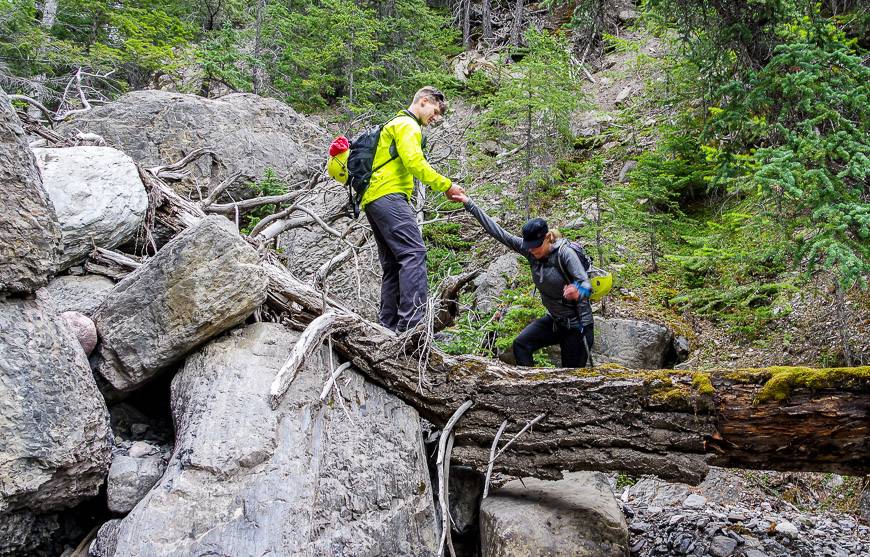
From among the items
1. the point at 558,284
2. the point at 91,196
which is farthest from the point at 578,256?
the point at 91,196

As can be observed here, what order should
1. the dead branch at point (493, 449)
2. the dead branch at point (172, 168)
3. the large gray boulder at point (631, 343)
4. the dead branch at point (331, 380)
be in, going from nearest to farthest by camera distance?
the dead branch at point (493, 449), the dead branch at point (331, 380), the large gray boulder at point (631, 343), the dead branch at point (172, 168)

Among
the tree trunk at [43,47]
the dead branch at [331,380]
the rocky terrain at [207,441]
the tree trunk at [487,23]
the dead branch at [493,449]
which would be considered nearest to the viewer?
the rocky terrain at [207,441]

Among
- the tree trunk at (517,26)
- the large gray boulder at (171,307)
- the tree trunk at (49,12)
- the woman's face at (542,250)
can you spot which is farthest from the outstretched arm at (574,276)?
the tree trunk at (49,12)

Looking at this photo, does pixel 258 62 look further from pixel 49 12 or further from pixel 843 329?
pixel 843 329

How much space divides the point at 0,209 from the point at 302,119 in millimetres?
10141

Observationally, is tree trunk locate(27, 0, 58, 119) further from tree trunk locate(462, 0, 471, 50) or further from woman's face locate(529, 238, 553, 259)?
tree trunk locate(462, 0, 471, 50)

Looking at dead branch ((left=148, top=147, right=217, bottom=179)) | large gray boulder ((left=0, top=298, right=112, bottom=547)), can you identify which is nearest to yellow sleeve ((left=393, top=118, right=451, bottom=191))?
large gray boulder ((left=0, top=298, right=112, bottom=547))

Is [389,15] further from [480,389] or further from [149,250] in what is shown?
[480,389]

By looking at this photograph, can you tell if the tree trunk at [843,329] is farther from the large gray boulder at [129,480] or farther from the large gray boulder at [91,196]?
the large gray boulder at [91,196]

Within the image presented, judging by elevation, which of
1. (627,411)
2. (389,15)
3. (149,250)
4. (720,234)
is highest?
(389,15)

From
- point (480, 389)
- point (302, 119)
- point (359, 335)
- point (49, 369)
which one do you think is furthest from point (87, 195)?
point (302, 119)

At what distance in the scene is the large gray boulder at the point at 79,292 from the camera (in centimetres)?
544

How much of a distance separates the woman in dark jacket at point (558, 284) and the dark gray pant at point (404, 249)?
0.66 meters

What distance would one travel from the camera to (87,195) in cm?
628
